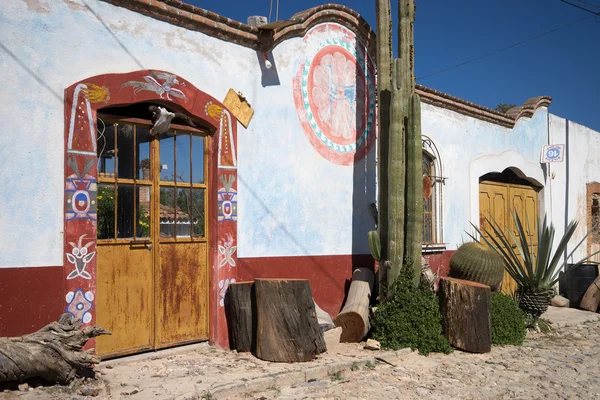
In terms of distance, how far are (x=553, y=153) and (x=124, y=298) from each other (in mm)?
10740

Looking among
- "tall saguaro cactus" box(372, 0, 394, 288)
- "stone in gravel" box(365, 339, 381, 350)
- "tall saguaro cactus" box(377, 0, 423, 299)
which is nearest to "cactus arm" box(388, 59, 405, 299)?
"tall saguaro cactus" box(377, 0, 423, 299)

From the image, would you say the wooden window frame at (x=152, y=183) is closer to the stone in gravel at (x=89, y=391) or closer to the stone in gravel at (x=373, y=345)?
the stone in gravel at (x=89, y=391)

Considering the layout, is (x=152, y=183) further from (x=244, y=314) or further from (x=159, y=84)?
(x=244, y=314)

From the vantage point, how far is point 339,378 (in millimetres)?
5992

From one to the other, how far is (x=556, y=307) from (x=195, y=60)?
9221 millimetres

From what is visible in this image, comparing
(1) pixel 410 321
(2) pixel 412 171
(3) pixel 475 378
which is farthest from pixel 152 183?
(3) pixel 475 378

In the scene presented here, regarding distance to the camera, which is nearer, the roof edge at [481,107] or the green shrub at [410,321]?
the green shrub at [410,321]

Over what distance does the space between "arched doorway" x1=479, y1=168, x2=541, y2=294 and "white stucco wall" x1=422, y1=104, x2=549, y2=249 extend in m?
0.33

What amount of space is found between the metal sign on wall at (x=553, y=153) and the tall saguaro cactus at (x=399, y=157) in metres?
6.49

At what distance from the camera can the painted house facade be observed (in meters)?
5.24

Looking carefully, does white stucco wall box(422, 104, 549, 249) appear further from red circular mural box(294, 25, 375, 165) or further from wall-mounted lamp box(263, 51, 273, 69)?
wall-mounted lamp box(263, 51, 273, 69)

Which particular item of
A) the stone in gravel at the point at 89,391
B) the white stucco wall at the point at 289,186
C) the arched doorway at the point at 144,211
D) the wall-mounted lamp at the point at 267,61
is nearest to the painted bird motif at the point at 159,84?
the arched doorway at the point at 144,211

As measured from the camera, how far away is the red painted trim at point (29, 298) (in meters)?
4.99

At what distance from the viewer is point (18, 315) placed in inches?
199
